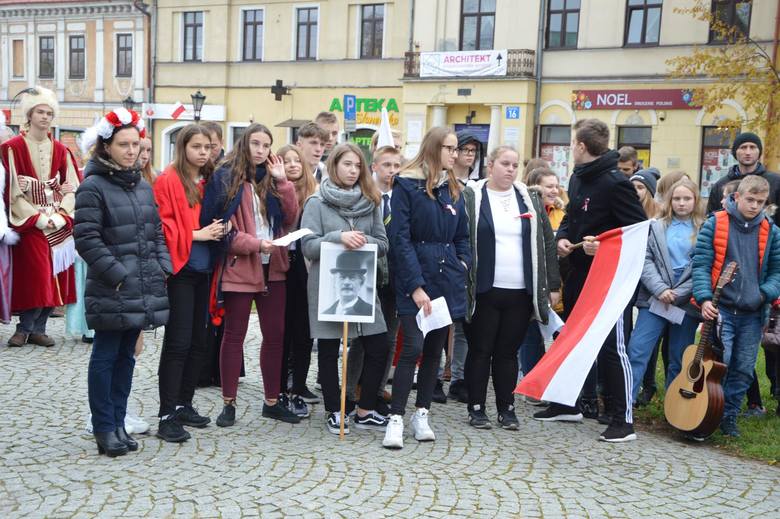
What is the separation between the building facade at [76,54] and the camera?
1576 inches

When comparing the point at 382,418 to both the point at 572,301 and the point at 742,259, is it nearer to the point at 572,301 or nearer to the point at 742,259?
the point at 572,301

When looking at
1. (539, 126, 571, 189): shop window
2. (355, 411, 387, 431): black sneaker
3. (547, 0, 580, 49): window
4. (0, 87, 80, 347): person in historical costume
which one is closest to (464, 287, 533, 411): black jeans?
(355, 411, 387, 431): black sneaker

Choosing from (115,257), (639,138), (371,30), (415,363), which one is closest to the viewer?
(115,257)

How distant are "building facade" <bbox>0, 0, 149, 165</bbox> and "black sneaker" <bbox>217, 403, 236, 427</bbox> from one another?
35482 mm

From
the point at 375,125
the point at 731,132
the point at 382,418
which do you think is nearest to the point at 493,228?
the point at 382,418

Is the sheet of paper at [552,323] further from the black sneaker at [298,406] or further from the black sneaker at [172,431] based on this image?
the black sneaker at [172,431]

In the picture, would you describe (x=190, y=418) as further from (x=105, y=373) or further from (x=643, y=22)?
(x=643, y=22)

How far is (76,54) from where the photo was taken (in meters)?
42.0

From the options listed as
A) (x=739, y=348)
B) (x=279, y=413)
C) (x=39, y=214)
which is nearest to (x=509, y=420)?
(x=279, y=413)

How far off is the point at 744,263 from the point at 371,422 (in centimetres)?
294

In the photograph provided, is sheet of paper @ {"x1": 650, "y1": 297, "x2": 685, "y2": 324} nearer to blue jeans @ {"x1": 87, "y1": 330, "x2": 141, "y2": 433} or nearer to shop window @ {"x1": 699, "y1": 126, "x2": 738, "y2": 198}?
blue jeans @ {"x1": 87, "y1": 330, "x2": 141, "y2": 433}

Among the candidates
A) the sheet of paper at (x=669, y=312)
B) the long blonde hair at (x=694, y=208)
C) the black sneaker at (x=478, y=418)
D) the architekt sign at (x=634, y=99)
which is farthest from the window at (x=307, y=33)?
the black sneaker at (x=478, y=418)

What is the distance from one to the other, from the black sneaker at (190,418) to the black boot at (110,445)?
722mm

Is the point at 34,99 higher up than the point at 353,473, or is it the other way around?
the point at 34,99
